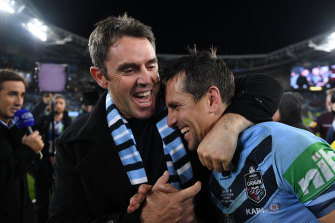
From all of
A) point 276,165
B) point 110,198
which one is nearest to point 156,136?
point 110,198

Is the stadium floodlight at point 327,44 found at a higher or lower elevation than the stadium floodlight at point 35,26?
lower

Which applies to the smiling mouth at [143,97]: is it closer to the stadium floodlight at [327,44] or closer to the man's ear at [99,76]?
the man's ear at [99,76]

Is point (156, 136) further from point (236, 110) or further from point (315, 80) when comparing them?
point (315, 80)

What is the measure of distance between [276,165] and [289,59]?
22.2 meters

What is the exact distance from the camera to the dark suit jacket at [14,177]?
2070 millimetres

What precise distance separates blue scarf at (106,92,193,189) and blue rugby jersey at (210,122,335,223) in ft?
0.72

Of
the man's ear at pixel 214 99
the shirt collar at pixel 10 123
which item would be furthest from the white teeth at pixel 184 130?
the shirt collar at pixel 10 123

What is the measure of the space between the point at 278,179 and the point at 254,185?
12 cm

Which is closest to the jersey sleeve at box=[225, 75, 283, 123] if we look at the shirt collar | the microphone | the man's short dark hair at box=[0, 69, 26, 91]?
the microphone

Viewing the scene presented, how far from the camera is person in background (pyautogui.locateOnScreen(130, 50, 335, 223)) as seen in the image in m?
0.95

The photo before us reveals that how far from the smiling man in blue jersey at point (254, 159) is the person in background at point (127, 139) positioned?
0.11 m

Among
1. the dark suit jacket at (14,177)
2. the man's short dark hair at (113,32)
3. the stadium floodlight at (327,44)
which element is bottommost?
the dark suit jacket at (14,177)

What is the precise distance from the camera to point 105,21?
1.57 metres

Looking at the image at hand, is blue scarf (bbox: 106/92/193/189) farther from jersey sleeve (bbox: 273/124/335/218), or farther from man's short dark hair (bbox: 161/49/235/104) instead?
jersey sleeve (bbox: 273/124/335/218)
